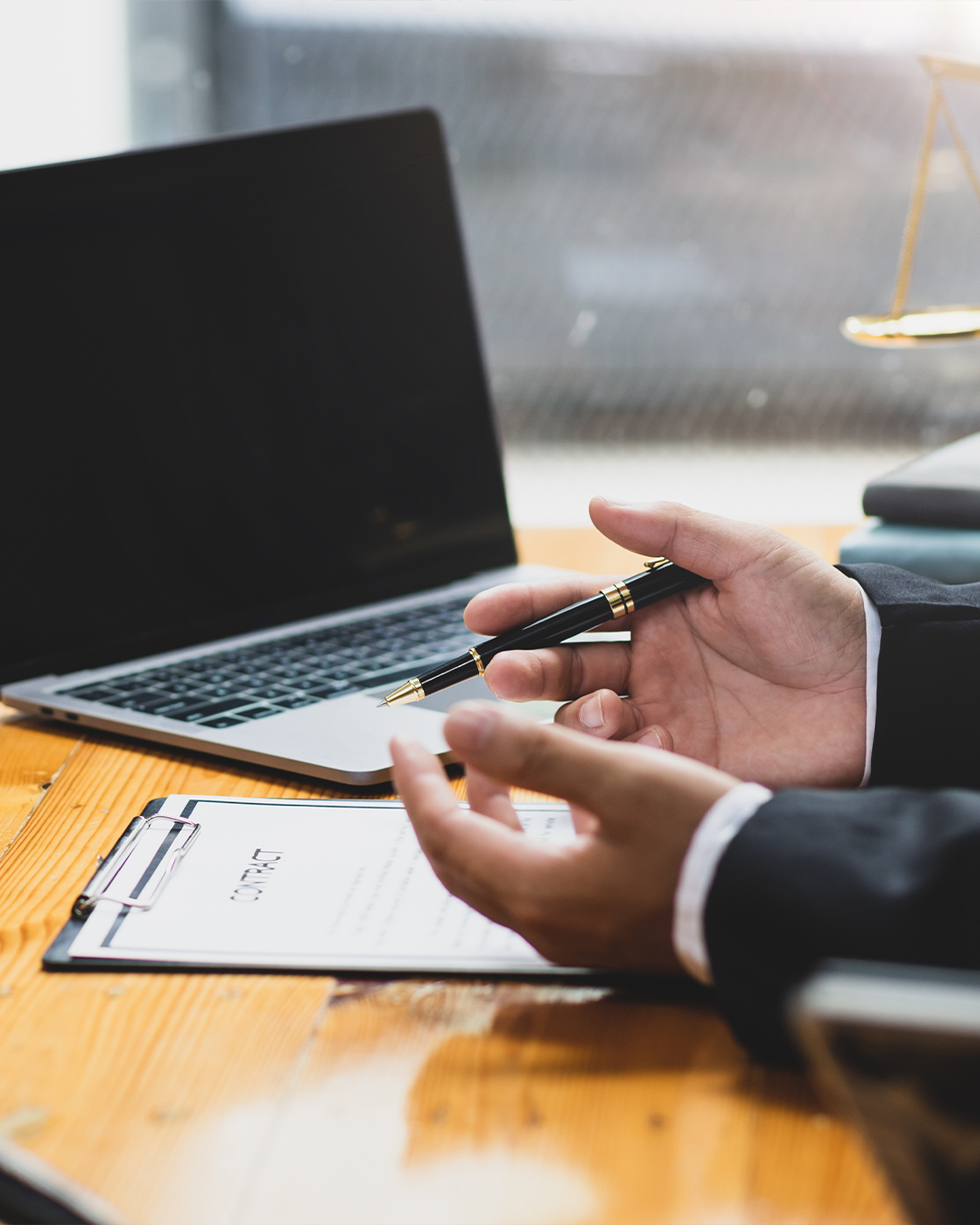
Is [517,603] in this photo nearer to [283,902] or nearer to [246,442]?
[283,902]

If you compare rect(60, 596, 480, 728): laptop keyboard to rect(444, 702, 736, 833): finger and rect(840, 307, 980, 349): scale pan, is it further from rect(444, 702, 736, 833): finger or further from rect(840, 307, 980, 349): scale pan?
rect(840, 307, 980, 349): scale pan

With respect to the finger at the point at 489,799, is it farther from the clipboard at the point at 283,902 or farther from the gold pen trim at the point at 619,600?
the gold pen trim at the point at 619,600

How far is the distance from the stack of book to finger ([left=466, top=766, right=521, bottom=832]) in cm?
49

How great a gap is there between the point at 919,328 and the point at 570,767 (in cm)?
79

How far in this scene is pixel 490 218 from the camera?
139 centimetres

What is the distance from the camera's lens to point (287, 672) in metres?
0.76

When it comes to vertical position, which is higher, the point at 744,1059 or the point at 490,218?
the point at 490,218

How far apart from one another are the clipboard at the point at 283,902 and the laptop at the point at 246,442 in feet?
0.25

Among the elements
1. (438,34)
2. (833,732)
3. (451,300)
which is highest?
(438,34)

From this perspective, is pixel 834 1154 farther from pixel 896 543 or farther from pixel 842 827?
pixel 896 543

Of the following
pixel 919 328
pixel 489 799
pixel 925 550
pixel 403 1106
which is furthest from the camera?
pixel 919 328

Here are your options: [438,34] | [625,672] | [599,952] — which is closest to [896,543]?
[625,672]

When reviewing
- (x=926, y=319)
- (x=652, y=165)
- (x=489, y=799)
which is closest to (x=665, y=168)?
(x=652, y=165)

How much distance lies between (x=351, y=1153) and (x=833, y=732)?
38 cm
